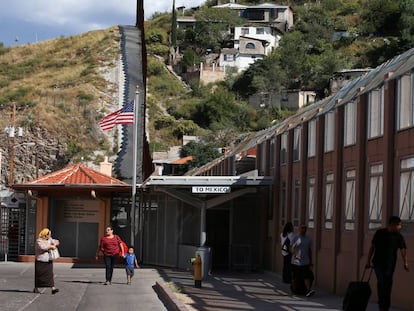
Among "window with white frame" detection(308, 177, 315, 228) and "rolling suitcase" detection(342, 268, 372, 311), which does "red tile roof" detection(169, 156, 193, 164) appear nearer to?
"window with white frame" detection(308, 177, 315, 228)

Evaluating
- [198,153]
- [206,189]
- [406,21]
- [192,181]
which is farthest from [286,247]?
[406,21]

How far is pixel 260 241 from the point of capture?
95.8 feet

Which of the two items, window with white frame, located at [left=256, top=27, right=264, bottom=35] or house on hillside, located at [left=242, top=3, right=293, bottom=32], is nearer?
window with white frame, located at [left=256, top=27, right=264, bottom=35]

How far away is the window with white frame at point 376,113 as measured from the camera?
56.8 feet

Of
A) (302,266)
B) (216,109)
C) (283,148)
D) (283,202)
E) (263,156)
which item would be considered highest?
(216,109)

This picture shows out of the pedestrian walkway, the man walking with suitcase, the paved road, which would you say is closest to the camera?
the pedestrian walkway

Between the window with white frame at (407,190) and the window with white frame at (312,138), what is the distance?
22.2 feet

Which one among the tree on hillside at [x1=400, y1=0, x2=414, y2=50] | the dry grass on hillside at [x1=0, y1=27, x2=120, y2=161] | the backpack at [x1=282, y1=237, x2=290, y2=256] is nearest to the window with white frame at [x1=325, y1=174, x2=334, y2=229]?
the backpack at [x1=282, y1=237, x2=290, y2=256]

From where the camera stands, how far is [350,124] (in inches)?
766

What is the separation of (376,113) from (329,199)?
3.84m

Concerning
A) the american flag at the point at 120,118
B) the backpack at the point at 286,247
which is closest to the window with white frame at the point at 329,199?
the backpack at the point at 286,247

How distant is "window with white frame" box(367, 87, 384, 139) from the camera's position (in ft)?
56.8

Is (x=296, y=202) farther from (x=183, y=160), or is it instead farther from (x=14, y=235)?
(x=183, y=160)

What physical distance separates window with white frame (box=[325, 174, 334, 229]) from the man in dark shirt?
7852 mm
